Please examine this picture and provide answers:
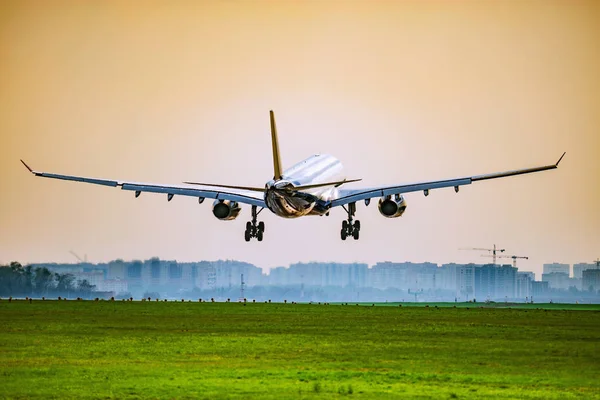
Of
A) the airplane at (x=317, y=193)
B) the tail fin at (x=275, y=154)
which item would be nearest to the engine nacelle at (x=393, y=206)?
the airplane at (x=317, y=193)

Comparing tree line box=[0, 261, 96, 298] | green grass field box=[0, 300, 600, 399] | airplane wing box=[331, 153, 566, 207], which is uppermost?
airplane wing box=[331, 153, 566, 207]

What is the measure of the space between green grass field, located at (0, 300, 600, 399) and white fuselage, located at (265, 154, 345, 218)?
8.02 m

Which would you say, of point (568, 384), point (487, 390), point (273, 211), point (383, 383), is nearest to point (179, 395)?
point (383, 383)

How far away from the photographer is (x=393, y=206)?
102500 mm

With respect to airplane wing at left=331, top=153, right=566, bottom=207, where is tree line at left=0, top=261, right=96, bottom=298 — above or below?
below

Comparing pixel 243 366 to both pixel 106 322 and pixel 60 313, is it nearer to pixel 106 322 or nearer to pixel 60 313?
pixel 106 322

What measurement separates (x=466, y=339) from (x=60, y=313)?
111ft

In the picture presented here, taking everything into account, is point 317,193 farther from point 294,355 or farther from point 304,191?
point 294,355

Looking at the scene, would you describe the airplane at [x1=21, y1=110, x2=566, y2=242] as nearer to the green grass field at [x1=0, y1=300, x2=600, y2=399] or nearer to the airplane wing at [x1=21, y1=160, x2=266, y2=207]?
the airplane wing at [x1=21, y1=160, x2=266, y2=207]

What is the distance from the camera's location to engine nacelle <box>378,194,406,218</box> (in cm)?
10250

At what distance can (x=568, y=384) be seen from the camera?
53312mm

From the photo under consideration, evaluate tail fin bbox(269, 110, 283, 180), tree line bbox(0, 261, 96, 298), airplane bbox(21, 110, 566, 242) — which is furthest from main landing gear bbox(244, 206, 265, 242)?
tree line bbox(0, 261, 96, 298)

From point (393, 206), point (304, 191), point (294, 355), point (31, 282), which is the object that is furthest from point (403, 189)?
point (31, 282)

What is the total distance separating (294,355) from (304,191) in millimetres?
29673
